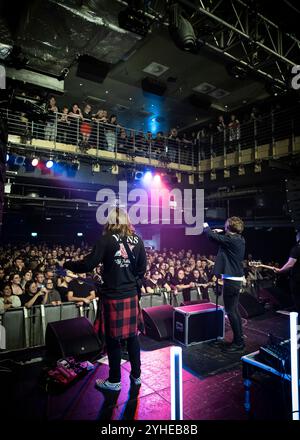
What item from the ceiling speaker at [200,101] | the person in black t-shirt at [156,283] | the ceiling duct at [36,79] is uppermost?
the ceiling speaker at [200,101]

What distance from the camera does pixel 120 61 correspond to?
30.8ft

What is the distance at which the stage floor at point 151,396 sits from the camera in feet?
8.88

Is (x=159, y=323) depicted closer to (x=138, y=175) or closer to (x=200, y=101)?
(x=138, y=175)

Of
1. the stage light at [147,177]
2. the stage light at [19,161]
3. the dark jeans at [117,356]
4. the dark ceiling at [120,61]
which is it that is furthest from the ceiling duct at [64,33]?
the stage light at [147,177]

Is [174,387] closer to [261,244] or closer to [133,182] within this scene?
[133,182]

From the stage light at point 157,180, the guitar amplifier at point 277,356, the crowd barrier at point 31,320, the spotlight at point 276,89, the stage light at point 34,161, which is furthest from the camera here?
the stage light at point 157,180

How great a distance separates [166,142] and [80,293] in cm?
827

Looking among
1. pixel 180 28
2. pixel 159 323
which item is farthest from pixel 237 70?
pixel 159 323

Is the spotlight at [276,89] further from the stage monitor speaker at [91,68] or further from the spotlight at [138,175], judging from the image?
the stage monitor speaker at [91,68]

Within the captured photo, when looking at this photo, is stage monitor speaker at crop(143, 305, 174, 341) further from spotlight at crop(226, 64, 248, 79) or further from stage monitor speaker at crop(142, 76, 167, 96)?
stage monitor speaker at crop(142, 76, 167, 96)

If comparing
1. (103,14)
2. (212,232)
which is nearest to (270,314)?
(212,232)

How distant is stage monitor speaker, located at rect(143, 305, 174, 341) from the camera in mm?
4758

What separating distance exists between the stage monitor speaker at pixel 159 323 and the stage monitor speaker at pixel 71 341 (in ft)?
3.65
